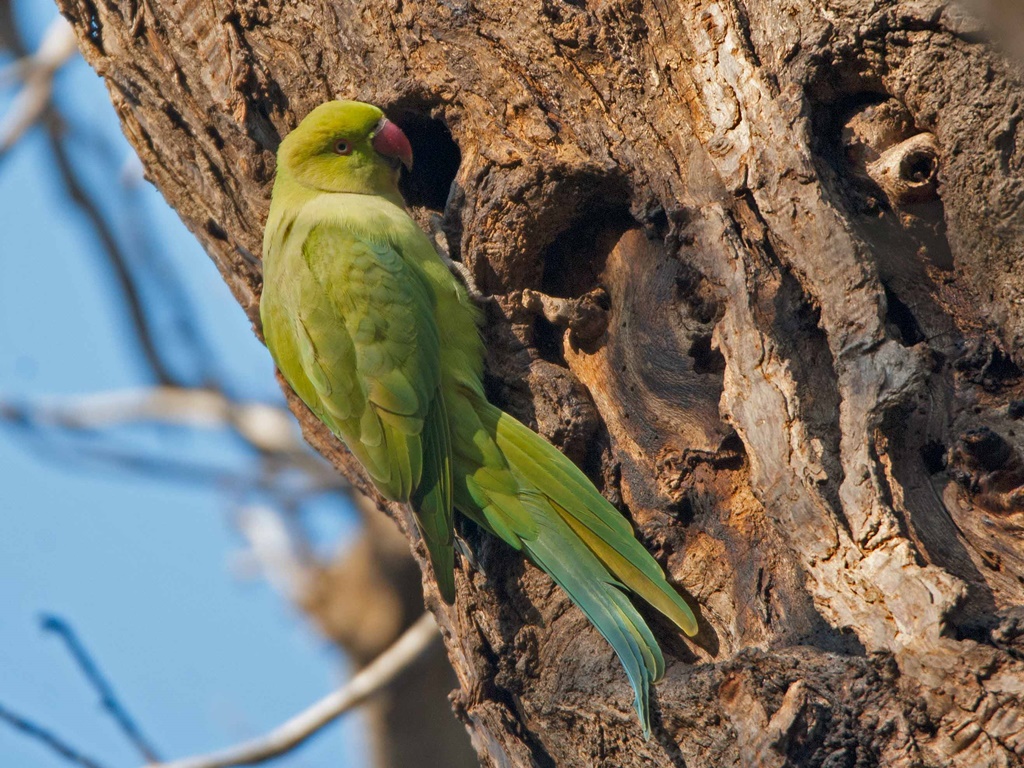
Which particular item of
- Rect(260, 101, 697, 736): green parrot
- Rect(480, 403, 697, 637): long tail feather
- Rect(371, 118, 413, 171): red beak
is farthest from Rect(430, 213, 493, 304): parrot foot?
Rect(480, 403, 697, 637): long tail feather

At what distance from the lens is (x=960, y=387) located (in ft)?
8.04

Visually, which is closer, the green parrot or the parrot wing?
the green parrot

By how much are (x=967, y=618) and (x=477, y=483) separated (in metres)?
1.56

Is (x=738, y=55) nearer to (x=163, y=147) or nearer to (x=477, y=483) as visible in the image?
(x=477, y=483)

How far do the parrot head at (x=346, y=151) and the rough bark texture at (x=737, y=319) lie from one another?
9 cm

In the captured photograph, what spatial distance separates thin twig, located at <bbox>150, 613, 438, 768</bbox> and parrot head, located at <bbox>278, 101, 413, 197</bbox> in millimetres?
2142

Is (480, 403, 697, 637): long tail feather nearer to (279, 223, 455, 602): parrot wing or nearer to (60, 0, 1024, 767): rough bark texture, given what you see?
(60, 0, 1024, 767): rough bark texture

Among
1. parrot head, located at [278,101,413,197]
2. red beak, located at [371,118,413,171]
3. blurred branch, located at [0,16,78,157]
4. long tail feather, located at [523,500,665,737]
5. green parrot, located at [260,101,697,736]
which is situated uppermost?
blurred branch, located at [0,16,78,157]

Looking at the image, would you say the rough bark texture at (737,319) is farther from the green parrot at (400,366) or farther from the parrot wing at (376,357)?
the parrot wing at (376,357)

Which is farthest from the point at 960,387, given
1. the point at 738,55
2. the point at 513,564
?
the point at 513,564

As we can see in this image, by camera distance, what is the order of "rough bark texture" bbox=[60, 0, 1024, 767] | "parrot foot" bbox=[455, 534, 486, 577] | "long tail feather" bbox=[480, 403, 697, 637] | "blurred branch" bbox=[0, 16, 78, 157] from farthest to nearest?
1. "blurred branch" bbox=[0, 16, 78, 157]
2. "parrot foot" bbox=[455, 534, 486, 577]
3. "long tail feather" bbox=[480, 403, 697, 637]
4. "rough bark texture" bbox=[60, 0, 1024, 767]

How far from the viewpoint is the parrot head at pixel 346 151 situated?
11.2ft

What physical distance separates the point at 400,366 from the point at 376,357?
88 mm

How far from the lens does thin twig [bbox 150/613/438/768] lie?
4.73 meters
